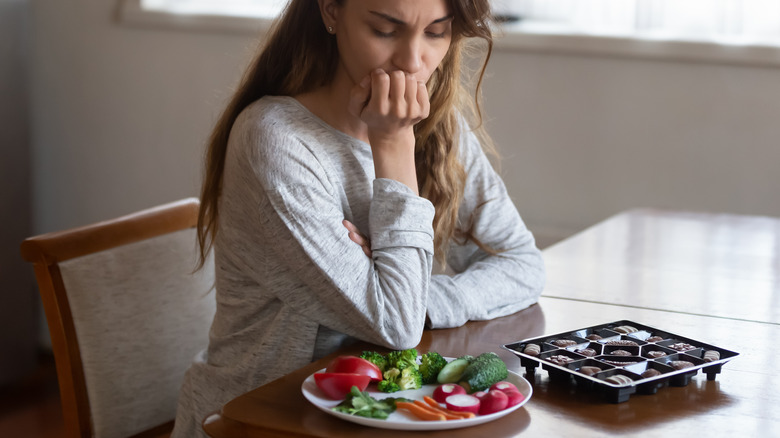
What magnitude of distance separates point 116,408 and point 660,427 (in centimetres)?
91

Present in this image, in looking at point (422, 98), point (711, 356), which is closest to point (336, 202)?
point (422, 98)

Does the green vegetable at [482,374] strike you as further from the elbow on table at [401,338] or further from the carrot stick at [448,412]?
the elbow on table at [401,338]

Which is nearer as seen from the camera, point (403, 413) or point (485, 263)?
point (403, 413)

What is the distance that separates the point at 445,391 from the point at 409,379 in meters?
0.05

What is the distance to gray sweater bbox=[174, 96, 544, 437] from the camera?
113cm

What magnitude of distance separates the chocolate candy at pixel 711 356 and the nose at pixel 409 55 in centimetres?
53

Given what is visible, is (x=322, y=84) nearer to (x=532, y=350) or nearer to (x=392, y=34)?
(x=392, y=34)

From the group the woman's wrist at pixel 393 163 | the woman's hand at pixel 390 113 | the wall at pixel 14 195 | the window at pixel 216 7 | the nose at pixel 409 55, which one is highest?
the window at pixel 216 7

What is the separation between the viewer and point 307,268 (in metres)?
1.13

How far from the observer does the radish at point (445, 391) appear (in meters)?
0.91

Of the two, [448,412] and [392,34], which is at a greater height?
[392,34]

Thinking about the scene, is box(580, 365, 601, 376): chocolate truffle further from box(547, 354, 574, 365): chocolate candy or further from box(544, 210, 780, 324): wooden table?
box(544, 210, 780, 324): wooden table

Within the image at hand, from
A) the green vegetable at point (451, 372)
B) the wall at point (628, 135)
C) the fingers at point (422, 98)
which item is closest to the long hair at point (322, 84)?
the fingers at point (422, 98)

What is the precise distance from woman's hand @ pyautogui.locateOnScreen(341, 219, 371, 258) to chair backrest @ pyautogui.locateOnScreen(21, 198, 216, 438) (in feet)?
1.55
